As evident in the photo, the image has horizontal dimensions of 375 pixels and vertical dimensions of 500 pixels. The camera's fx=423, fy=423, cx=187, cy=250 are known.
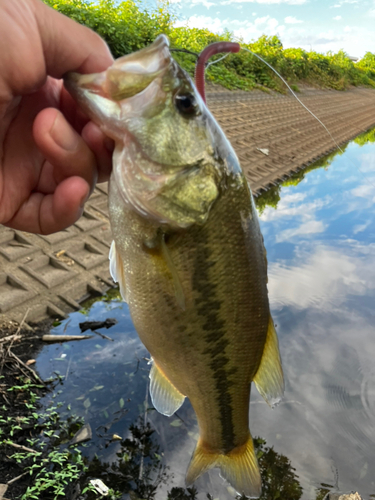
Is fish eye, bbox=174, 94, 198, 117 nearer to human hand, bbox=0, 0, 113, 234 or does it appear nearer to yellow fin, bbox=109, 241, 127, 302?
human hand, bbox=0, 0, 113, 234

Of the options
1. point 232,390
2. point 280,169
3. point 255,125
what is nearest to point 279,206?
point 280,169

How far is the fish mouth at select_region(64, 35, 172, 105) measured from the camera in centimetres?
159

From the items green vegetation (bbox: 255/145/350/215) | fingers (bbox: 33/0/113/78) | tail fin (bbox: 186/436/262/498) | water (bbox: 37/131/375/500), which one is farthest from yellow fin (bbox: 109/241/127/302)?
green vegetation (bbox: 255/145/350/215)

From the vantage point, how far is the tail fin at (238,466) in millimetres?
2420

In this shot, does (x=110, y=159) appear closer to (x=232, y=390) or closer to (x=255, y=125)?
(x=232, y=390)

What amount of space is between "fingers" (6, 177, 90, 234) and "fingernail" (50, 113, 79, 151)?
16 centimetres

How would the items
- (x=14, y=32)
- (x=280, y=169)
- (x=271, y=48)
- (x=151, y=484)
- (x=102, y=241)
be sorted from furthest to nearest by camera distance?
(x=271, y=48) < (x=280, y=169) < (x=102, y=241) < (x=151, y=484) < (x=14, y=32)

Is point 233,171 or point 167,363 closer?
point 233,171

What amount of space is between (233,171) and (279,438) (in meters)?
3.77

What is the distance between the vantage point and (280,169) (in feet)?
43.3

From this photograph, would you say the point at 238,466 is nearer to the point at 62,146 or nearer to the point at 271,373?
the point at 271,373

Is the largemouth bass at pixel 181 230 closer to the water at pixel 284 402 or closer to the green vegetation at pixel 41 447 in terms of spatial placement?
the green vegetation at pixel 41 447

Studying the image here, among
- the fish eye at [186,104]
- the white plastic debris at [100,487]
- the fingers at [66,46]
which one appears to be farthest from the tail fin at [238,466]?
the fingers at [66,46]

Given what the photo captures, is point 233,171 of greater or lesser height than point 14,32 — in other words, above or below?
below
